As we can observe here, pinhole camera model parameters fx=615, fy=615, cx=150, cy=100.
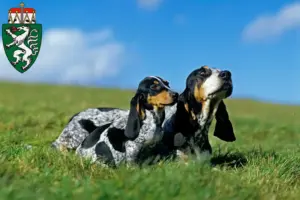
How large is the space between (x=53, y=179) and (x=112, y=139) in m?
2.53

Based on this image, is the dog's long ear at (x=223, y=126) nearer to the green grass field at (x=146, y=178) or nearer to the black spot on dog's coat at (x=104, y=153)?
the green grass field at (x=146, y=178)

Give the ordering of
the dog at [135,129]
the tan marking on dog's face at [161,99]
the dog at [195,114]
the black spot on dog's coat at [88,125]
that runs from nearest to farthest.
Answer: the tan marking on dog's face at [161,99], the dog at [135,129], the dog at [195,114], the black spot on dog's coat at [88,125]

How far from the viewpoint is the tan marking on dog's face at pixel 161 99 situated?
9023 millimetres

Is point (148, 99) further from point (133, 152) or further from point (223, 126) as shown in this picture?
point (223, 126)

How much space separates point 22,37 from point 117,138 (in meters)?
4.75

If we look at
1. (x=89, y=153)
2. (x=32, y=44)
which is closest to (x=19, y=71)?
(x=32, y=44)

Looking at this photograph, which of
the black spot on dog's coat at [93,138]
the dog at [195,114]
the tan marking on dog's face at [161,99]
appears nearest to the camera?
the tan marking on dog's face at [161,99]

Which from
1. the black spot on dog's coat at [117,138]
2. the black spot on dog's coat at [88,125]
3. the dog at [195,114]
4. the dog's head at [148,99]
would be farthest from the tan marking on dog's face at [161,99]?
the black spot on dog's coat at [88,125]

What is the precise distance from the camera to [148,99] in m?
9.24

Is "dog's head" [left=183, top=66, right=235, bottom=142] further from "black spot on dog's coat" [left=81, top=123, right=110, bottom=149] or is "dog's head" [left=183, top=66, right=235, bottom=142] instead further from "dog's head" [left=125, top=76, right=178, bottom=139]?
"black spot on dog's coat" [left=81, top=123, right=110, bottom=149]

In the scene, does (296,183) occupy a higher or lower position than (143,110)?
lower

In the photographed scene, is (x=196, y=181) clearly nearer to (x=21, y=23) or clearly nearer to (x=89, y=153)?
(x=89, y=153)

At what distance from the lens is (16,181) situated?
6855 millimetres

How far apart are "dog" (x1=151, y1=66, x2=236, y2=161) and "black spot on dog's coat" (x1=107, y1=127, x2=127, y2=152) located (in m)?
0.52
